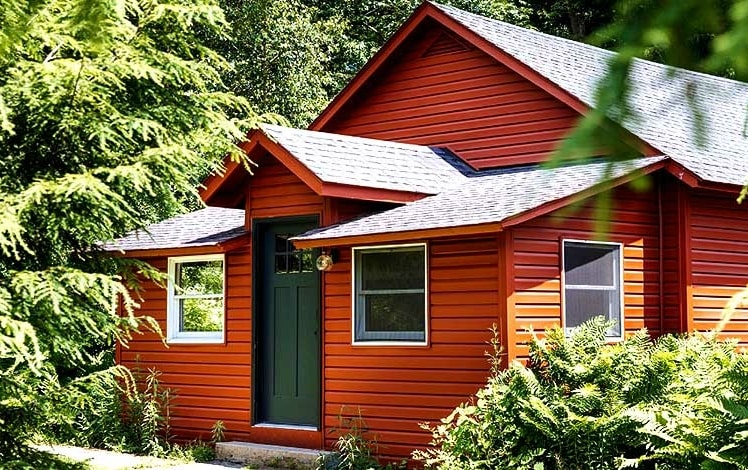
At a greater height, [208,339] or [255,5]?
[255,5]

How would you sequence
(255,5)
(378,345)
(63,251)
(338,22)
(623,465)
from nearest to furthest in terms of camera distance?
(623,465)
(63,251)
(378,345)
(255,5)
(338,22)

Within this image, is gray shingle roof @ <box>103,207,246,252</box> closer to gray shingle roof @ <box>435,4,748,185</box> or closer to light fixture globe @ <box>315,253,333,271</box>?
light fixture globe @ <box>315,253,333,271</box>

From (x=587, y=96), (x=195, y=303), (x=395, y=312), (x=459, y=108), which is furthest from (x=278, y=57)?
(x=395, y=312)

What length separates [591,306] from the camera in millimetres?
11531

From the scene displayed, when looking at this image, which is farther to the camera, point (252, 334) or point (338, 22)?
point (338, 22)

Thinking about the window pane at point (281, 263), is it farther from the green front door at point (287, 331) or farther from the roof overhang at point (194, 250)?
the roof overhang at point (194, 250)

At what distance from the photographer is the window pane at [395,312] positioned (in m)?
11.6

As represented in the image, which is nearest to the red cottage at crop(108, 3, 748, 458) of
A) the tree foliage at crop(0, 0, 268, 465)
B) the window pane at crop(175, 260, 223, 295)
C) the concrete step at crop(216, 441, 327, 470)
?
the concrete step at crop(216, 441, 327, 470)

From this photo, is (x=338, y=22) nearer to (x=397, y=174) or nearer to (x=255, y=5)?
(x=255, y=5)

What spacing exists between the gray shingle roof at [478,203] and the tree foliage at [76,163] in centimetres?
219

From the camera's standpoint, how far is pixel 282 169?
12961 millimetres

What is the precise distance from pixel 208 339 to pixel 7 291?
17.7ft

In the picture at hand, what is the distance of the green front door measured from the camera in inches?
502

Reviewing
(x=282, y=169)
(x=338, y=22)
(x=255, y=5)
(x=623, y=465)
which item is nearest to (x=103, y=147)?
(x=282, y=169)
